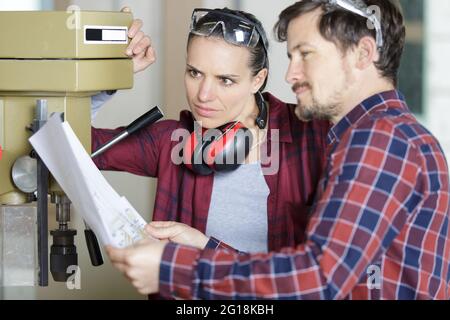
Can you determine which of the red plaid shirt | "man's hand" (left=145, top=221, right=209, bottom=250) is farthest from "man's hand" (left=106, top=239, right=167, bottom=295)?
the red plaid shirt

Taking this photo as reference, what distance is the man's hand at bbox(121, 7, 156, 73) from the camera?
1.79m

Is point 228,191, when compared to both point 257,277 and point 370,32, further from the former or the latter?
point 257,277

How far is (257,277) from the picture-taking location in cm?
129

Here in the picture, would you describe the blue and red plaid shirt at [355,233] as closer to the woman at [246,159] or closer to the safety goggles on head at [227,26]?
the woman at [246,159]

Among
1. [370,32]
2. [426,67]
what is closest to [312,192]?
[370,32]

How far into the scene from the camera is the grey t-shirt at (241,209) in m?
1.92

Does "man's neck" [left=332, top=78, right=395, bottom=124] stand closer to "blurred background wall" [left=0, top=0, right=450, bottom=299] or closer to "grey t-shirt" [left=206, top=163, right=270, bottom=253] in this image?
"grey t-shirt" [left=206, top=163, right=270, bottom=253]

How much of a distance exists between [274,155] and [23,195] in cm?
59

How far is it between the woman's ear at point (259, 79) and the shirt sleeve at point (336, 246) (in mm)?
738

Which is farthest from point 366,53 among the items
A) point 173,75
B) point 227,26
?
point 173,75

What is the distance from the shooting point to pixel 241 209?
6.39 ft

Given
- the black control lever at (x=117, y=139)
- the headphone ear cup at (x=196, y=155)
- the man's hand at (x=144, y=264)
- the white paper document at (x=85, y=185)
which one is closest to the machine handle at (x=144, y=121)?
the black control lever at (x=117, y=139)

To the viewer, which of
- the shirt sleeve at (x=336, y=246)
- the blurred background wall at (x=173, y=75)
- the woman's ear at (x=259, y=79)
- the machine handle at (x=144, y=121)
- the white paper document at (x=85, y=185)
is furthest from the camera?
the blurred background wall at (x=173, y=75)
